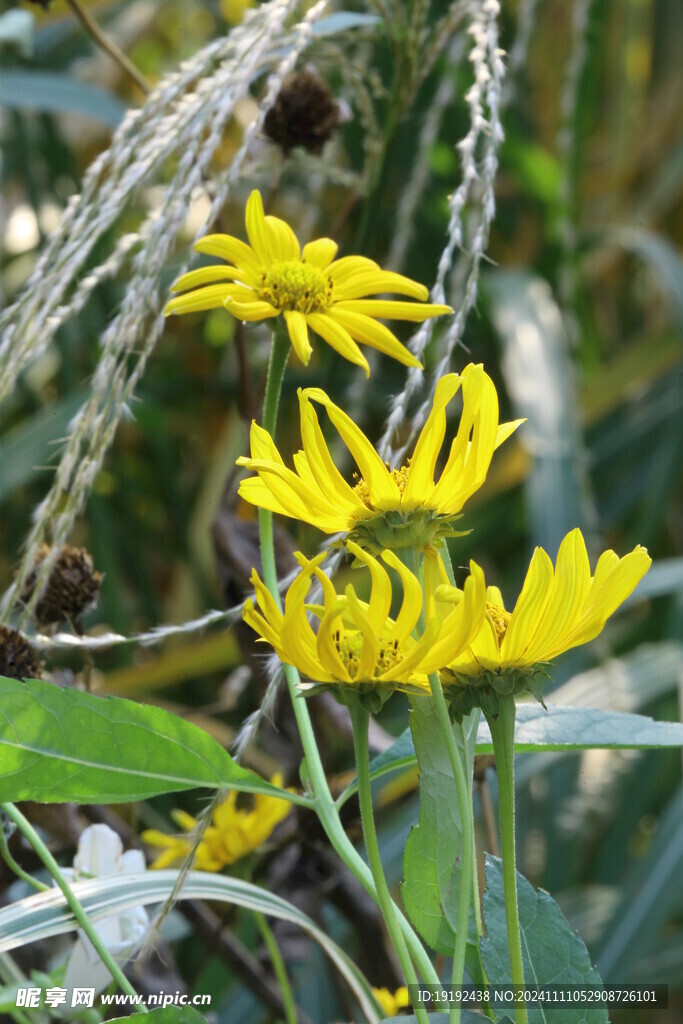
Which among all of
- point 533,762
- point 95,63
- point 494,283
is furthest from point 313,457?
point 95,63

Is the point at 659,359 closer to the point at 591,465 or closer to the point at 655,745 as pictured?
the point at 591,465

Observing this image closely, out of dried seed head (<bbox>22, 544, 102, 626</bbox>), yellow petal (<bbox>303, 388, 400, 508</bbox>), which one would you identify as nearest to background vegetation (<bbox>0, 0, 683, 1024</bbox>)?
dried seed head (<bbox>22, 544, 102, 626</bbox>)

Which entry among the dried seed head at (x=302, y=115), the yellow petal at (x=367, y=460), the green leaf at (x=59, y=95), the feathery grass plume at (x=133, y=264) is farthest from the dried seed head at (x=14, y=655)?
the green leaf at (x=59, y=95)

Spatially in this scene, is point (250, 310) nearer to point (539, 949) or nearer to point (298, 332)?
point (298, 332)

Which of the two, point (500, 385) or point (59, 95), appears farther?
point (500, 385)

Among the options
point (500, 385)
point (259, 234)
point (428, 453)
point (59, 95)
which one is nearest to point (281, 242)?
point (259, 234)

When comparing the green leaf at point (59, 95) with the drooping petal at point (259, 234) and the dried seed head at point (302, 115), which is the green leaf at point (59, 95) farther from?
the drooping petal at point (259, 234)
